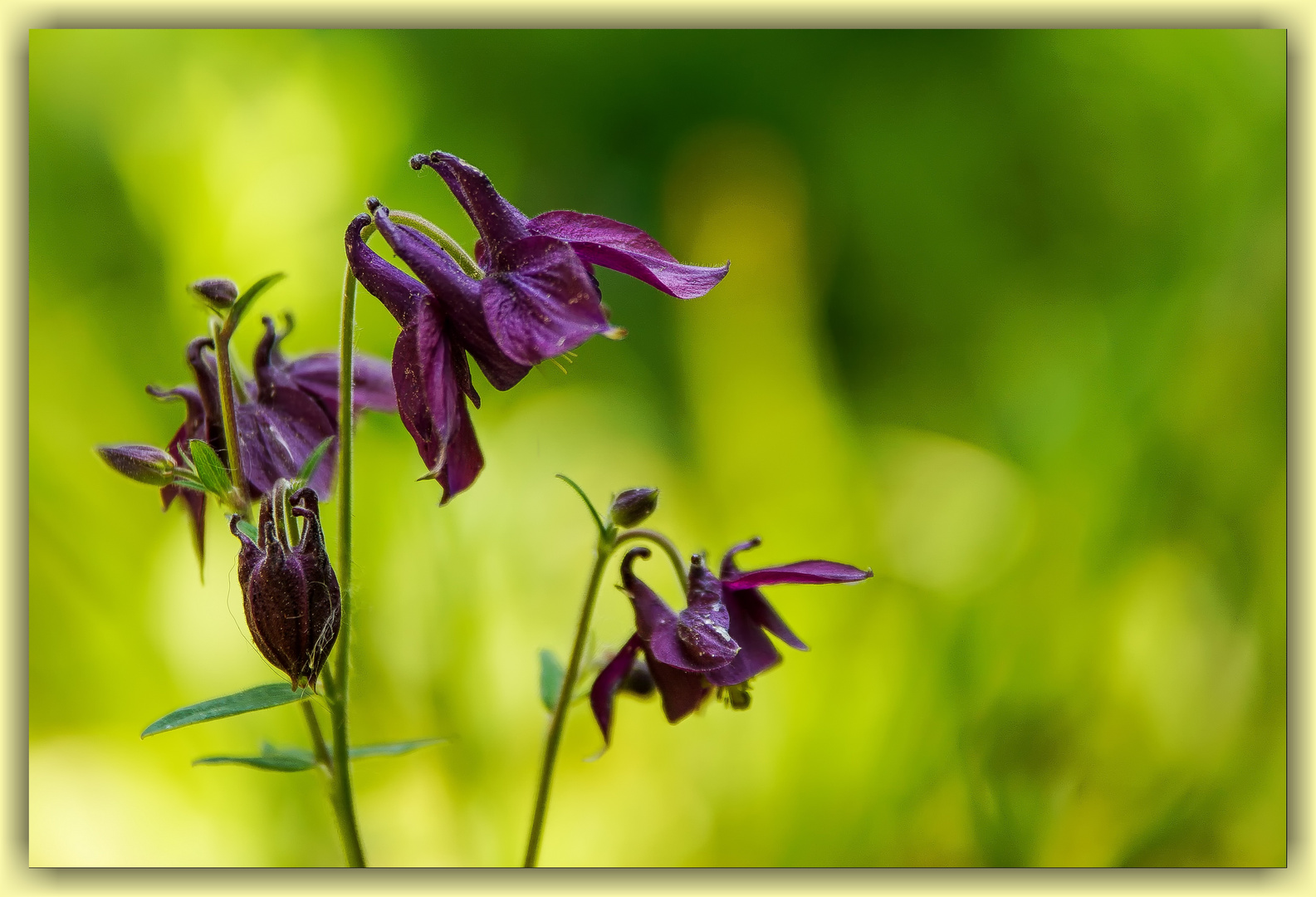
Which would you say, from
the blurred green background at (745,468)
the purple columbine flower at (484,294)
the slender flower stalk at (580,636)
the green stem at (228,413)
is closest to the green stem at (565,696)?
the slender flower stalk at (580,636)

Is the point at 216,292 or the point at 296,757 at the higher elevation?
the point at 216,292

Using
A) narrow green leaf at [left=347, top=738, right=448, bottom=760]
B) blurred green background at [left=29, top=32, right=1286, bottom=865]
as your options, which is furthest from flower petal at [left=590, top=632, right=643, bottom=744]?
blurred green background at [left=29, top=32, right=1286, bottom=865]

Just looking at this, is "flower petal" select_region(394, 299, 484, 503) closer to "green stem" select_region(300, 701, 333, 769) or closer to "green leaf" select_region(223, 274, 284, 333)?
"green leaf" select_region(223, 274, 284, 333)

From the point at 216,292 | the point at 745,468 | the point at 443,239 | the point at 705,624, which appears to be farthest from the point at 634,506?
the point at 745,468

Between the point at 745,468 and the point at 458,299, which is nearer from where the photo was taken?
the point at 458,299

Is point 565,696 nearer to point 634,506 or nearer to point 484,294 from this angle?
point 634,506

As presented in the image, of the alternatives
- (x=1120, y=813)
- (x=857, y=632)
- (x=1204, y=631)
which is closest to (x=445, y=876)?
(x=857, y=632)

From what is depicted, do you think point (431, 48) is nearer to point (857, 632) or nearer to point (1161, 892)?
point (857, 632)
